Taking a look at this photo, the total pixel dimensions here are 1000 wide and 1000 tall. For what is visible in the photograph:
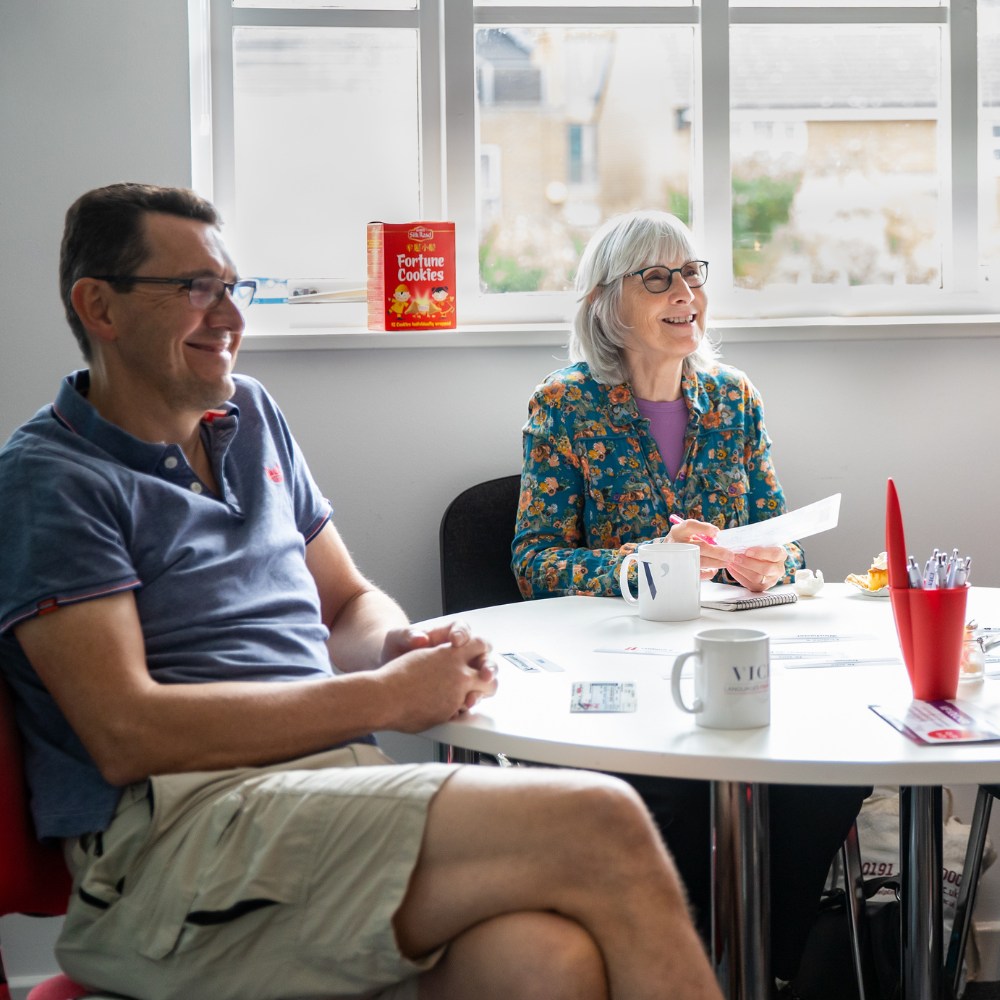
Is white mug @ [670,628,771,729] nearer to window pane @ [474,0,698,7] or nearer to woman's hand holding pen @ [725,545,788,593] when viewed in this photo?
woman's hand holding pen @ [725,545,788,593]

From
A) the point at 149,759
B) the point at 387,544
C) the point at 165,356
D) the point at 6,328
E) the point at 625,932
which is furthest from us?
the point at 387,544

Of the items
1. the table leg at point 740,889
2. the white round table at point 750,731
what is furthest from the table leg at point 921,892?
the table leg at point 740,889

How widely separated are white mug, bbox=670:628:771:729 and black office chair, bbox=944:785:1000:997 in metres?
0.90

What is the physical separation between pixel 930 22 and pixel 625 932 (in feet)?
8.12

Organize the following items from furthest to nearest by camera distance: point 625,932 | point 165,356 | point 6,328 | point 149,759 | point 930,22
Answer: point 930,22
point 6,328
point 165,356
point 149,759
point 625,932

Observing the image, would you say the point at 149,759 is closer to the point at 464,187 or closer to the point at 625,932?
the point at 625,932

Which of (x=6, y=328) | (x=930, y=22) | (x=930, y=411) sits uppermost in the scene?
(x=930, y=22)

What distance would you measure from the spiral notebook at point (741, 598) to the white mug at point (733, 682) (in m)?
0.64

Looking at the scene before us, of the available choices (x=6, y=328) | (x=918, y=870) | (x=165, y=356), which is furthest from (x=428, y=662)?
(x=6, y=328)

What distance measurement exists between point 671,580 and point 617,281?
0.92 meters

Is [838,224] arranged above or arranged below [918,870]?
above

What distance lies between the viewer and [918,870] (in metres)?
1.57

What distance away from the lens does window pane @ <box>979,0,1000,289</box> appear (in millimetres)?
2770

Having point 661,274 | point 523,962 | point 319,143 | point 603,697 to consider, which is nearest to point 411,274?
point 319,143
